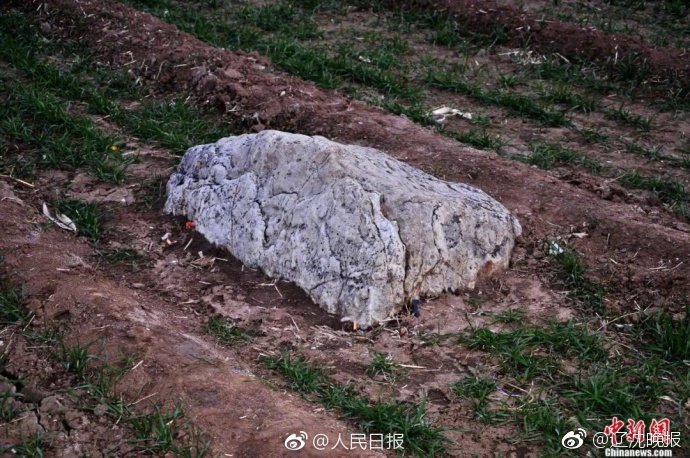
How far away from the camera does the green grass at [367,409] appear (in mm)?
3426

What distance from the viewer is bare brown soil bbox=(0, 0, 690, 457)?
3473 millimetres

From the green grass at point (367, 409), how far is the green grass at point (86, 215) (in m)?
1.56

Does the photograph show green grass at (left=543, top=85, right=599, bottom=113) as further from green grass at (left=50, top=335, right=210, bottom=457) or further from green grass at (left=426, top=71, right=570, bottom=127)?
green grass at (left=50, top=335, right=210, bottom=457)

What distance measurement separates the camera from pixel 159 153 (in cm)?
576

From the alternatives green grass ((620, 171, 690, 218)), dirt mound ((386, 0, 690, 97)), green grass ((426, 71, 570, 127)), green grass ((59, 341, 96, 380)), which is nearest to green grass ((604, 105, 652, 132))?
green grass ((426, 71, 570, 127))

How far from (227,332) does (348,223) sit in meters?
0.79

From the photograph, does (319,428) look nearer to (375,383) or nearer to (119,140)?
(375,383)

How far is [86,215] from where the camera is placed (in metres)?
4.94

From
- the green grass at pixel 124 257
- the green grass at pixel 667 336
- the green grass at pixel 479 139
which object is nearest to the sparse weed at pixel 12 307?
the green grass at pixel 124 257

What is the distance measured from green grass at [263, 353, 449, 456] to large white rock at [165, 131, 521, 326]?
19.1 inches

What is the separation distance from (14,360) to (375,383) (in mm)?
1572

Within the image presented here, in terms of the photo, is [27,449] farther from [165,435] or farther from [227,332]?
[227,332]

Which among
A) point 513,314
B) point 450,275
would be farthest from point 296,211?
point 513,314

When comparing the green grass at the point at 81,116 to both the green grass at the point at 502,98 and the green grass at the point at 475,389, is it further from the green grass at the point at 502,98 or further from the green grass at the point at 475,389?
the green grass at the point at 475,389
